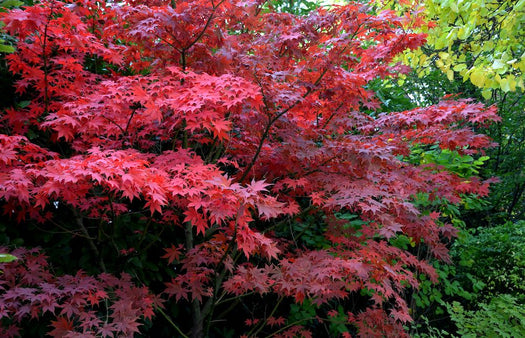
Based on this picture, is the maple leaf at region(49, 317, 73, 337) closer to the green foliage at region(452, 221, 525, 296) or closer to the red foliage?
the red foliage

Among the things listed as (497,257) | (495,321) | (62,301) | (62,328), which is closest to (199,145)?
(62,301)

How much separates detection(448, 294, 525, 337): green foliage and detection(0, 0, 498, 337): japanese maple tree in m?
0.89

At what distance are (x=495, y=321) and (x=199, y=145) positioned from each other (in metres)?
3.29

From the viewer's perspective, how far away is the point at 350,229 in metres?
3.40

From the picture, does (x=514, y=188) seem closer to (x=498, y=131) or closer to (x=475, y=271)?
Result: (x=498, y=131)

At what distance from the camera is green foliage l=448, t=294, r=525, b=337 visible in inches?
132

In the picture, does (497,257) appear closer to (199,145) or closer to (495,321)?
(495,321)

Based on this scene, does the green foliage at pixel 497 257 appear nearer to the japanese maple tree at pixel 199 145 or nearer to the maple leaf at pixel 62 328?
the japanese maple tree at pixel 199 145

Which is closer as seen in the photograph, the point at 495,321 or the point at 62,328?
the point at 62,328

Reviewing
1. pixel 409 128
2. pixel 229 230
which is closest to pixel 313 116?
pixel 409 128

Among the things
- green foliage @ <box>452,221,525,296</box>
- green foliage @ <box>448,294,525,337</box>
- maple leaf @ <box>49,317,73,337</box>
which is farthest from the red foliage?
green foliage @ <box>452,221,525,296</box>

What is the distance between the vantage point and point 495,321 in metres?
3.38

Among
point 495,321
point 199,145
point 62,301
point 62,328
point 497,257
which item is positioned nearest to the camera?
A: point 62,328

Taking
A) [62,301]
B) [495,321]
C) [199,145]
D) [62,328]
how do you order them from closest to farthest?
[62,328], [62,301], [199,145], [495,321]
